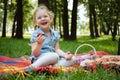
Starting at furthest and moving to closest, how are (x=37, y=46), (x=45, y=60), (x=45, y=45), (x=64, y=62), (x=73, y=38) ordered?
1. (x=73, y=38)
2. (x=45, y=45)
3. (x=64, y=62)
4. (x=37, y=46)
5. (x=45, y=60)

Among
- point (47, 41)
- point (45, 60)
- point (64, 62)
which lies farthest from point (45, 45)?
point (45, 60)

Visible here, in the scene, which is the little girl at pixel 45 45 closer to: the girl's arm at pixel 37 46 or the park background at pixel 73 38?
the girl's arm at pixel 37 46

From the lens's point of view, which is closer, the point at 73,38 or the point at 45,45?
the point at 45,45

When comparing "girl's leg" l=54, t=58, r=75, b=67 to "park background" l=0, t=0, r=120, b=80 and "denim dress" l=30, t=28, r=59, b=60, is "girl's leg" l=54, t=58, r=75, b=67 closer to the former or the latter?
"denim dress" l=30, t=28, r=59, b=60

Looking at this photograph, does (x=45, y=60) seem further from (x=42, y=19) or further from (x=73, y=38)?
(x=73, y=38)

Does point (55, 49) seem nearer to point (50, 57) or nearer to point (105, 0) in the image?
point (50, 57)

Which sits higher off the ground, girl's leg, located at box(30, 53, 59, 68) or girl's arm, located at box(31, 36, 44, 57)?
girl's arm, located at box(31, 36, 44, 57)

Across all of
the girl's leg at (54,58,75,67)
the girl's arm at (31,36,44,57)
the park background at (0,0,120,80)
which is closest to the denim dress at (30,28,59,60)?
the girl's arm at (31,36,44,57)

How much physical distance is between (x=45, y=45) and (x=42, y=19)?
0.46 m

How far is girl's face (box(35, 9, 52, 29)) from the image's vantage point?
5.79 meters

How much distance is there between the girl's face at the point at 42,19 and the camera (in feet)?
19.0

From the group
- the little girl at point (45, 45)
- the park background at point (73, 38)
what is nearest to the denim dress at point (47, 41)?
the little girl at point (45, 45)

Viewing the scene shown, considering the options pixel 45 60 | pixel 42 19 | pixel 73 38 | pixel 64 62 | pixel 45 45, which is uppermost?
pixel 42 19

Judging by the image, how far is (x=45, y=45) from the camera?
5.87 meters
